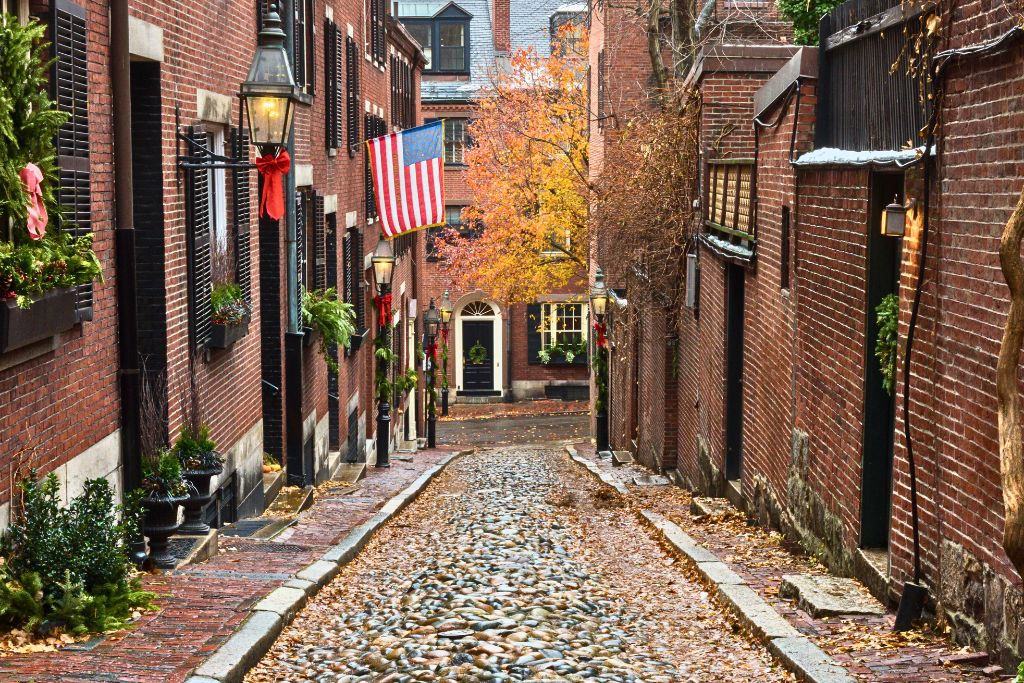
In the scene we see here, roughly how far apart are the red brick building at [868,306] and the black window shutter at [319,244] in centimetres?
624

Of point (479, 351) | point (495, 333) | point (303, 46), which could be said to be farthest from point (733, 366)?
point (495, 333)

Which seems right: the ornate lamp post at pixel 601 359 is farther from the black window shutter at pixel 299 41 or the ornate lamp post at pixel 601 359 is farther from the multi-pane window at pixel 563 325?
the multi-pane window at pixel 563 325

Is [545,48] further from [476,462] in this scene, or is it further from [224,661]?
[224,661]

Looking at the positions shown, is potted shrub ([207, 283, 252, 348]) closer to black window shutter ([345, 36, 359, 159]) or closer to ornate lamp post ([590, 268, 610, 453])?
black window shutter ([345, 36, 359, 159])

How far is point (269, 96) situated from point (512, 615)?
4.56 metres

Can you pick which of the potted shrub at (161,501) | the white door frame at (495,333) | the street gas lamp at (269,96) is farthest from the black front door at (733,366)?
the white door frame at (495,333)

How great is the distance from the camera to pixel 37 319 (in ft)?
21.7

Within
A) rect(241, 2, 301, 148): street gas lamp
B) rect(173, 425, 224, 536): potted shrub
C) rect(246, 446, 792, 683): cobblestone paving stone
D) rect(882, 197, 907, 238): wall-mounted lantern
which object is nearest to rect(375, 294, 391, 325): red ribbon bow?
rect(246, 446, 792, 683): cobblestone paving stone

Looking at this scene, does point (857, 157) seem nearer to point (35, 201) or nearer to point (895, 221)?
point (895, 221)

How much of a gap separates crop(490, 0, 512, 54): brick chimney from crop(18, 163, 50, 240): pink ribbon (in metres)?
41.8

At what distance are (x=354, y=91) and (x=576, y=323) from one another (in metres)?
22.0

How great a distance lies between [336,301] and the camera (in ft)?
59.3

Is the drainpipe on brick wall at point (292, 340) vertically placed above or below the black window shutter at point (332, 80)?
below

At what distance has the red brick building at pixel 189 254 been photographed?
24.6 feet
